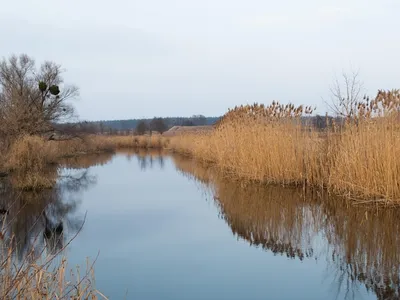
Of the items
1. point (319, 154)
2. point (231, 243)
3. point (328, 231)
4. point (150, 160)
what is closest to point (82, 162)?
point (150, 160)

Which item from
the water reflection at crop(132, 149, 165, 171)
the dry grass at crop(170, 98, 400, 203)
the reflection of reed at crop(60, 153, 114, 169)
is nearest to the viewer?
the dry grass at crop(170, 98, 400, 203)

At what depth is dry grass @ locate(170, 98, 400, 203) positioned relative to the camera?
5.62m

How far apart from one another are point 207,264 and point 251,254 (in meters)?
0.52

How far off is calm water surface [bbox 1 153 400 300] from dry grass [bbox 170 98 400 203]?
41 cm

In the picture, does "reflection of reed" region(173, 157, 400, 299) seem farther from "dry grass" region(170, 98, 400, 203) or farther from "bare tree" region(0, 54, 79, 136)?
"bare tree" region(0, 54, 79, 136)

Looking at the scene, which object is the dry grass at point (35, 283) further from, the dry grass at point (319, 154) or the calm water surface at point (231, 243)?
the dry grass at point (319, 154)

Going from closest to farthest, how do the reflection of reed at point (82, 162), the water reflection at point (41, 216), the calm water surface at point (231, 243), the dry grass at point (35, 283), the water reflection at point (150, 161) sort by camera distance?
the dry grass at point (35, 283) → the calm water surface at point (231, 243) → the water reflection at point (41, 216) → the water reflection at point (150, 161) → the reflection of reed at point (82, 162)

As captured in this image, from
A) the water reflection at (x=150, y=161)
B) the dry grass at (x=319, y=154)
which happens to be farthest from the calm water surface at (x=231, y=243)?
the water reflection at (x=150, y=161)

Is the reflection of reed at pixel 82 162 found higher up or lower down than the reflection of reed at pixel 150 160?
lower down

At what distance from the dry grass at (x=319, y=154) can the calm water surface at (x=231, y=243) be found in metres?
0.41

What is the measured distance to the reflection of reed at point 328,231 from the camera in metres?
3.31

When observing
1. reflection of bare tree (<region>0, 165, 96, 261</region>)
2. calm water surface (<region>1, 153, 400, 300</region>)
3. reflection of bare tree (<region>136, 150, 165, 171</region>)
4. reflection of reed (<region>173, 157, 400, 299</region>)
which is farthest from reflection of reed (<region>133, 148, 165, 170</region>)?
reflection of reed (<region>173, 157, 400, 299</region>)

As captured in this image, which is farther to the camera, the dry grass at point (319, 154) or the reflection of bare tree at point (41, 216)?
the dry grass at point (319, 154)

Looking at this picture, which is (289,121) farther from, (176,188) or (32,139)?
(32,139)
